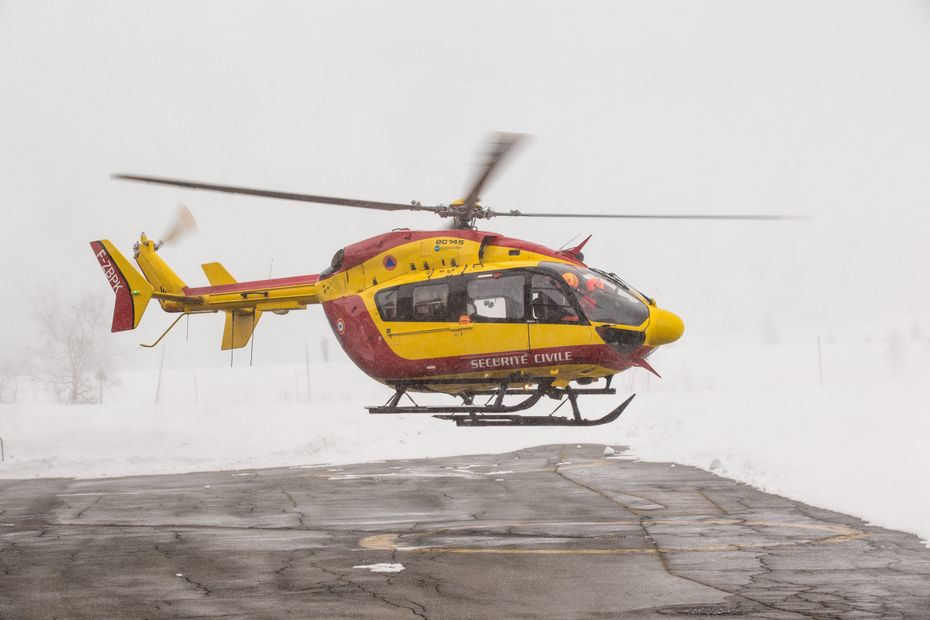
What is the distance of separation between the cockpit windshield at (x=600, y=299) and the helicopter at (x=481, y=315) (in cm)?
2

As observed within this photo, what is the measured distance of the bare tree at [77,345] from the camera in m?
81.4

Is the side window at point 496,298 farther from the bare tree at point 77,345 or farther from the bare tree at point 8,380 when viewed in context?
the bare tree at point 8,380

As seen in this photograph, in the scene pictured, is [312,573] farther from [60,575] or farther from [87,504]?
[87,504]

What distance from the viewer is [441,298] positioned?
49.2 feet

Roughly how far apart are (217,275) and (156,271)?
5.49 feet

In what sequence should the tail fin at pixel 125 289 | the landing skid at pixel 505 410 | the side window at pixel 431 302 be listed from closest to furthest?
the landing skid at pixel 505 410 < the side window at pixel 431 302 < the tail fin at pixel 125 289

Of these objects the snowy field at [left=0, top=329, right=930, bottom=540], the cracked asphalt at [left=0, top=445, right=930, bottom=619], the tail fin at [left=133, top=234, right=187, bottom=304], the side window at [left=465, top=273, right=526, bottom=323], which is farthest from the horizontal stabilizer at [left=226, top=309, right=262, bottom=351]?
the snowy field at [left=0, top=329, right=930, bottom=540]

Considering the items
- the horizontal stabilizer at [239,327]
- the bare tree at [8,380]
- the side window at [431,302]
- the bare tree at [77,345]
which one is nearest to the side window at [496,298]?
the side window at [431,302]

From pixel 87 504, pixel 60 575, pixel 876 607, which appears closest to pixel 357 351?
pixel 60 575

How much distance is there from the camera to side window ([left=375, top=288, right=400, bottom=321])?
15.5 metres

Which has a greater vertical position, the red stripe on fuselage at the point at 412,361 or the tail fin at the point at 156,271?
the tail fin at the point at 156,271

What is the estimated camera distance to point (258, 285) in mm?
17922

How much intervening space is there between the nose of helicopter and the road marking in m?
3.14

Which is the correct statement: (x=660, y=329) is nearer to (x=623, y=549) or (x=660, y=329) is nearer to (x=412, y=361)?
(x=623, y=549)
